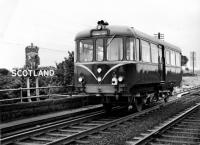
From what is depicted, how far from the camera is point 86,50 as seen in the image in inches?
495

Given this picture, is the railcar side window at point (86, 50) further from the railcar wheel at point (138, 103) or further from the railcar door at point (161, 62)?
the railcar door at point (161, 62)

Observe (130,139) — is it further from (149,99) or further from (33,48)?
(33,48)

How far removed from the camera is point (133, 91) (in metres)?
12.3

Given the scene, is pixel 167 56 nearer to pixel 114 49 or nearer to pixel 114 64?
pixel 114 49

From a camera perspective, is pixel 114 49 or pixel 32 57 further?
pixel 32 57

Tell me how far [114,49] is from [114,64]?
603 mm

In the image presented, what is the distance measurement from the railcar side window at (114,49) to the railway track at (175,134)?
318 centimetres

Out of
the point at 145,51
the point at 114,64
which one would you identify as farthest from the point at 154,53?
the point at 114,64

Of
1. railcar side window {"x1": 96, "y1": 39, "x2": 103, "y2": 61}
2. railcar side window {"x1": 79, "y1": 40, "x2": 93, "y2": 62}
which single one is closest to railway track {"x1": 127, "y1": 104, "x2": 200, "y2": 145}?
railcar side window {"x1": 96, "y1": 39, "x2": 103, "y2": 61}

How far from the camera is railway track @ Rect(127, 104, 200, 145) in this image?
304 inches

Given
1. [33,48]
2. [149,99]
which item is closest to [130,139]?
[149,99]

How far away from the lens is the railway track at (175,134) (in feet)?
25.3

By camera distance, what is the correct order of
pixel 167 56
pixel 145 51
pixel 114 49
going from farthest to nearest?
1. pixel 167 56
2. pixel 145 51
3. pixel 114 49

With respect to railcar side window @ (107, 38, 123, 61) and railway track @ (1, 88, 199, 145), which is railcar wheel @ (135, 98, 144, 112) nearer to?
railway track @ (1, 88, 199, 145)
